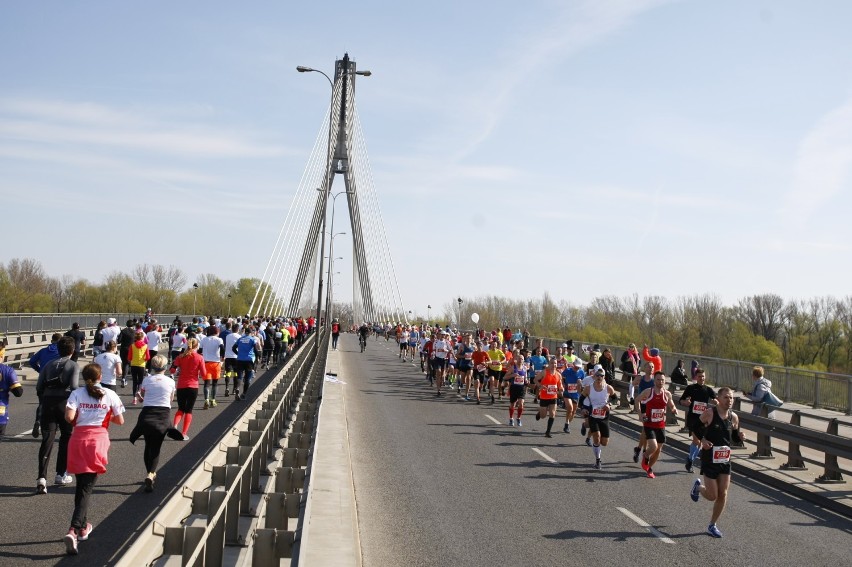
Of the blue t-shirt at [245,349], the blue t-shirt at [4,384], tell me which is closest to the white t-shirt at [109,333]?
the blue t-shirt at [245,349]

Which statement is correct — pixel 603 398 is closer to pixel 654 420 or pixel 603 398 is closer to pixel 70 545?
pixel 654 420

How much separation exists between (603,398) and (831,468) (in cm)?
381

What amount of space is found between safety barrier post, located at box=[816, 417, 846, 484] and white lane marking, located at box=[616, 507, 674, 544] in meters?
4.66

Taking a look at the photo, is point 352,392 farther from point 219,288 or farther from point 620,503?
point 219,288

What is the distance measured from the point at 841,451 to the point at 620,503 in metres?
4.17

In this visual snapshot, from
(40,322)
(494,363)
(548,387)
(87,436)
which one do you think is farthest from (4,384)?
(40,322)

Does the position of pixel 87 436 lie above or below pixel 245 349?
below

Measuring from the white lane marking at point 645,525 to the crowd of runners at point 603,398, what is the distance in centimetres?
61

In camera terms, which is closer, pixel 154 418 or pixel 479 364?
pixel 154 418

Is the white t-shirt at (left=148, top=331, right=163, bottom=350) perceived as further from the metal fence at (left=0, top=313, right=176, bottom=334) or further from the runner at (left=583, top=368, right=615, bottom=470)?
the metal fence at (left=0, top=313, right=176, bottom=334)

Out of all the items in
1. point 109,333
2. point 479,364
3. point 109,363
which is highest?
point 109,333

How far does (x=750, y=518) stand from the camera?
435 inches

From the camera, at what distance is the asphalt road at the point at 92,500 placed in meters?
7.59

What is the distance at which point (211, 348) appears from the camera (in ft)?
64.6
